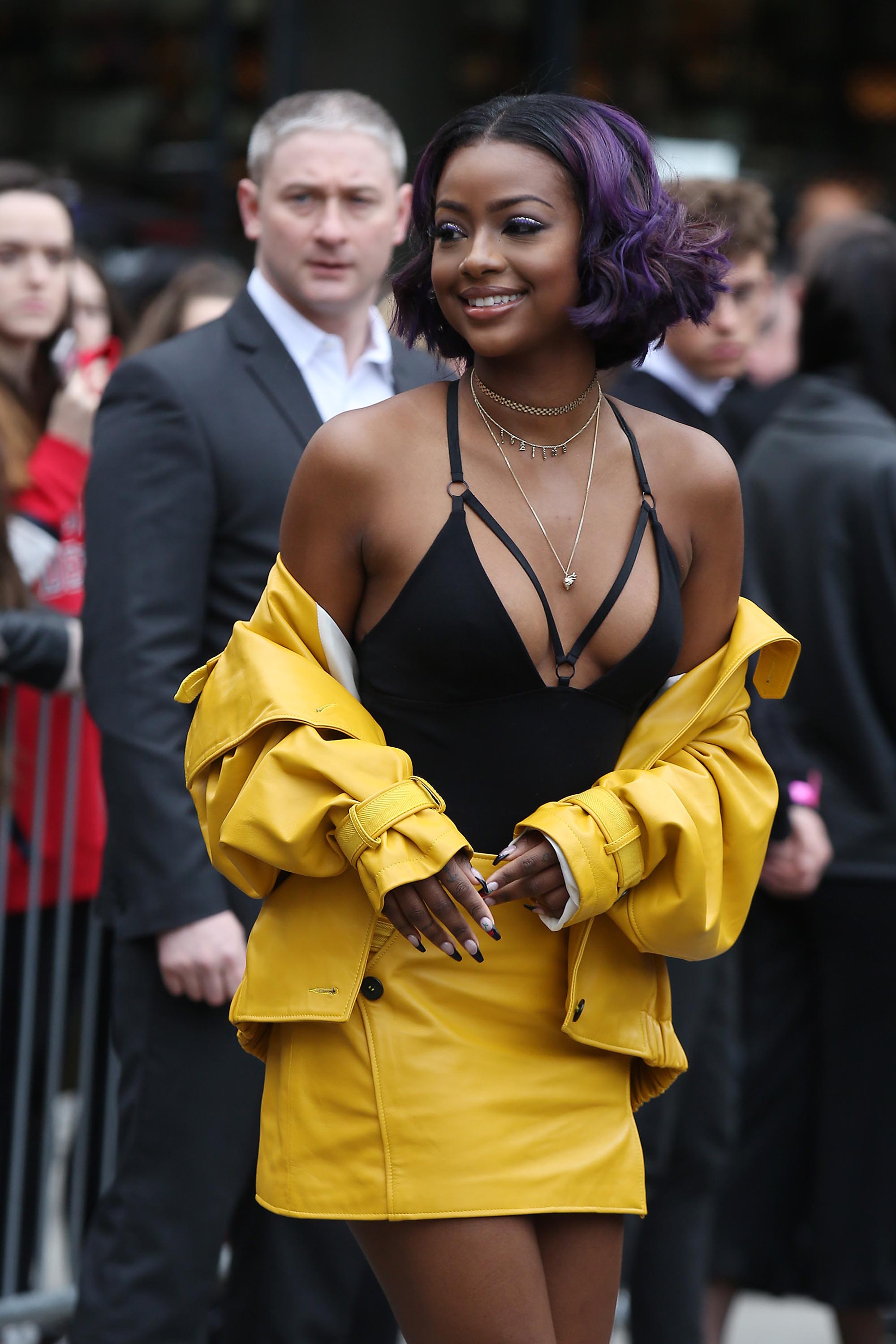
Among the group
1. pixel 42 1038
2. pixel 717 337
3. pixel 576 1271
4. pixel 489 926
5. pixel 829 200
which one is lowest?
pixel 576 1271

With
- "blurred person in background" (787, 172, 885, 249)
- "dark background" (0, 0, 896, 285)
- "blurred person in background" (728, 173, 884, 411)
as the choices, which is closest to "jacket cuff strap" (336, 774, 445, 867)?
"blurred person in background" (728, 173, 884, 411)

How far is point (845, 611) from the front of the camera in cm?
432

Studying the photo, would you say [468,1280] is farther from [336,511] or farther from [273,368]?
[273,368]

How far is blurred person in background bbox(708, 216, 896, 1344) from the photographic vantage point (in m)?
4.32

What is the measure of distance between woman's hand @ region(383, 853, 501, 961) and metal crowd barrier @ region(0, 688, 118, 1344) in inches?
78.4

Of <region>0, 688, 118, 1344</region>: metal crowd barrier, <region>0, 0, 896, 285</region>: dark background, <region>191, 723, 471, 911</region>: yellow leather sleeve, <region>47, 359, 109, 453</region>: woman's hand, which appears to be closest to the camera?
<region>191, 723, 471, 911</region>: yellow leather sleeve

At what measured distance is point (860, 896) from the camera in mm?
4340

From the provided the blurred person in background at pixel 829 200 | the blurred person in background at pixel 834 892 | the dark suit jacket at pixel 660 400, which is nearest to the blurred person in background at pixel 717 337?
the dark suit jacket at pixel 660 400

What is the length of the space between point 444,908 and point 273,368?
→ 150 cm

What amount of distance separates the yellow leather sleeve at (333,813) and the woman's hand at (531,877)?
6cm

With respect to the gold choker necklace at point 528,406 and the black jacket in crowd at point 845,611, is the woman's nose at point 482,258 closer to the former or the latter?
the gold choker necklace at point 528,406

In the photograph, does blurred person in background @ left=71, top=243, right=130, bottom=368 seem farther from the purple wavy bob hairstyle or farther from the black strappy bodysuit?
the black strappy bodysuit

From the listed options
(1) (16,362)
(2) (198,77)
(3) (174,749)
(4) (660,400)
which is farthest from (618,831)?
(2) (198,77)

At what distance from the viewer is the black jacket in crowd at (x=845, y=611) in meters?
4.30
